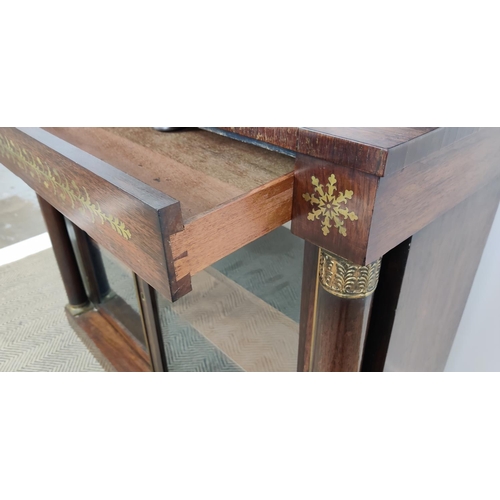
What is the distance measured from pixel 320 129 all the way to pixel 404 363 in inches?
20.4

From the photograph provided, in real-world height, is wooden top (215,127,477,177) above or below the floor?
above

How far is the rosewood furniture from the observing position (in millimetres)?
414

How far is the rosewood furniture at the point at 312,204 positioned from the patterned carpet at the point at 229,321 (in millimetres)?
84

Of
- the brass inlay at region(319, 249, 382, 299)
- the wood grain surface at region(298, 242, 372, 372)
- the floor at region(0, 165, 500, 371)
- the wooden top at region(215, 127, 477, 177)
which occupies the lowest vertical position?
the floor at region(0, 165, 500, 371)

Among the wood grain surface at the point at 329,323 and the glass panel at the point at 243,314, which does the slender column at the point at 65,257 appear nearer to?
the glass panel at the point at 243,314

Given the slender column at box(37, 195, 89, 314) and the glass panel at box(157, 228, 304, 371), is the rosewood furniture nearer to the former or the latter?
the glass panel at box(157, 228, 304, 371)

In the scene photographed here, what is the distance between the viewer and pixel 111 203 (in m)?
0.43

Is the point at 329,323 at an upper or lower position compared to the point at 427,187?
lower

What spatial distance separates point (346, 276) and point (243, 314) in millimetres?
381

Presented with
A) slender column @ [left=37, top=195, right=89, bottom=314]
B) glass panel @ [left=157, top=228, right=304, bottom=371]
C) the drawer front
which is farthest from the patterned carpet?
the drawer front

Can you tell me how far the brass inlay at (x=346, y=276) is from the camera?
1.86 ft

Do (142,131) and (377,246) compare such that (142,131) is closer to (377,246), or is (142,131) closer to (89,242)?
(377,246)

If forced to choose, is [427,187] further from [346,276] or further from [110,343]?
[110,343]

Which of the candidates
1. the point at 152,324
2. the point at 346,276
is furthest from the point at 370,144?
the point at 152,324
